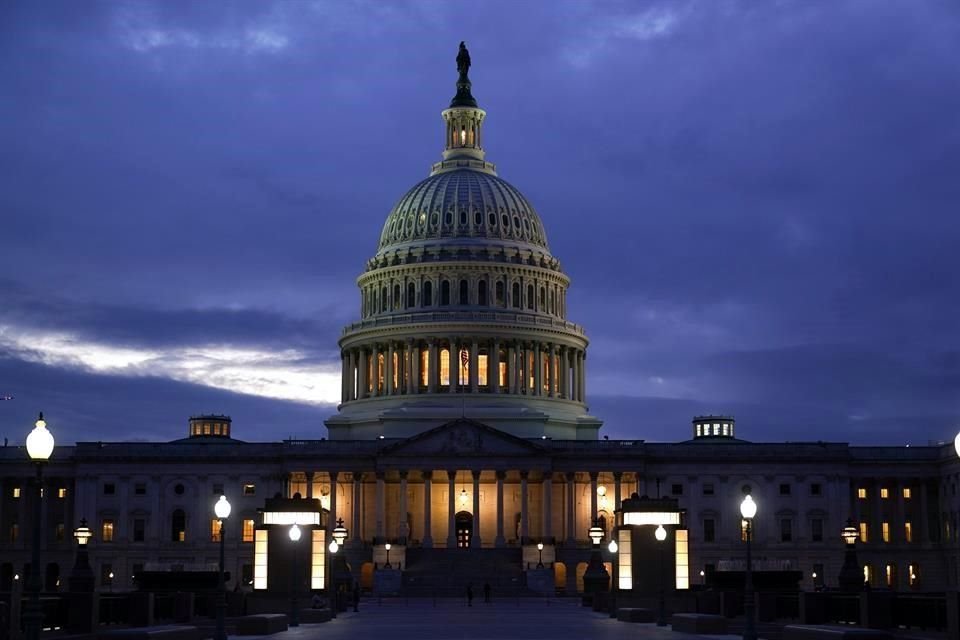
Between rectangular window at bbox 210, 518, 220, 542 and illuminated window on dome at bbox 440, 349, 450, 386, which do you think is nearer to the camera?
rectangular window at bbox 210, 518, 220, 542

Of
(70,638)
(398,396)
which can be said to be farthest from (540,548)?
(70,638)

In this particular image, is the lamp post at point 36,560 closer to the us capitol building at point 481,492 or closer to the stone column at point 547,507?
the us capitol building at point 481,492

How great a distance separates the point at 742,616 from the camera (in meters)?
72.2

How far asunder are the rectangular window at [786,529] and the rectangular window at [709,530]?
19.9 feet

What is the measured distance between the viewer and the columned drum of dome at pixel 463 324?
170 meters

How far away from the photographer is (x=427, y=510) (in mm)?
153250

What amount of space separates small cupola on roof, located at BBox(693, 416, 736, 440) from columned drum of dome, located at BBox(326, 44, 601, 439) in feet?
43.6

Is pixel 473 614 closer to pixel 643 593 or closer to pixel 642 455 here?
pixel 643 593

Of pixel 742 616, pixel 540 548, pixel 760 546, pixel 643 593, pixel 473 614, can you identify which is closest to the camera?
pixel 742 616

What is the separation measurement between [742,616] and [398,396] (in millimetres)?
100565

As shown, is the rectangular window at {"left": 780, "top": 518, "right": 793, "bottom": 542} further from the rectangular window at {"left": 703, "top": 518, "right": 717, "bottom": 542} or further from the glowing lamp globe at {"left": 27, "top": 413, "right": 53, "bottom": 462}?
the glowing lamp globe at {"left": 27, "top": 413, "right": 53, "bottom": 462}

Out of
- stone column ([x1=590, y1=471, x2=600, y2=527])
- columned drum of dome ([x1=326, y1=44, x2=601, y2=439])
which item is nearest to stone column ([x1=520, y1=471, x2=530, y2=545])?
stone column ([x1=590, y1=471, x2=600, y2=527])

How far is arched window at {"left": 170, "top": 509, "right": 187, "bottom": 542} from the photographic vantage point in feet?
521

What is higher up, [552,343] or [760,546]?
[552,343]
